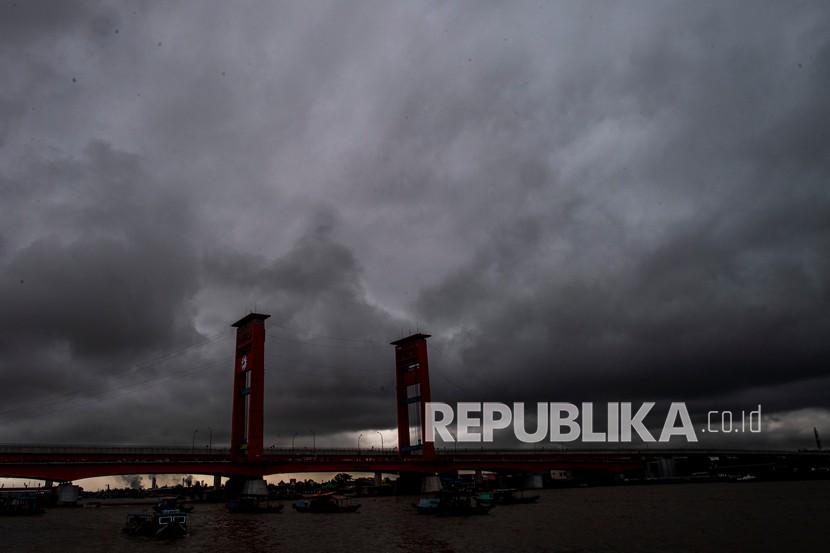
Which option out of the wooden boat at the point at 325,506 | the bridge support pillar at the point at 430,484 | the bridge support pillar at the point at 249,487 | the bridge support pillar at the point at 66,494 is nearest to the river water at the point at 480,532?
the wooden boat at the point at 325,506

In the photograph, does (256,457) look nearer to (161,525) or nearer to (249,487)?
(249,487)

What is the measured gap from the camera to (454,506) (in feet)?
241

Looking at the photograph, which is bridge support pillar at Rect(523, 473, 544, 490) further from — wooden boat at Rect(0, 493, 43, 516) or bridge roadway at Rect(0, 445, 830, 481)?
wooden boat at Rect(0, 493, 43, 516)

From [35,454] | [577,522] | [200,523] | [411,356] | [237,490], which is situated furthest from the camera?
[411,356]

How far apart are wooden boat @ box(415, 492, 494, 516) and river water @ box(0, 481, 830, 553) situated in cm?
167

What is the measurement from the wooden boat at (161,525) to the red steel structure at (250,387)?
3665cm

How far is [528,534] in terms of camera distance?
178ft

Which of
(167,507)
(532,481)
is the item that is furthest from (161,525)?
(532,481)

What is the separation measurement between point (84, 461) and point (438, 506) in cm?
4899

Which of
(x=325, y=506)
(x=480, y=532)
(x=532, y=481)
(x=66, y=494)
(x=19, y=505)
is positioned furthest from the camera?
(x=532, y=481)

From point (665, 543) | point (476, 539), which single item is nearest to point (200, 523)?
point (476, 539)

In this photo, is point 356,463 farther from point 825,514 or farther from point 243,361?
point 825,514

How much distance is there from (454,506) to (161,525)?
104 ft

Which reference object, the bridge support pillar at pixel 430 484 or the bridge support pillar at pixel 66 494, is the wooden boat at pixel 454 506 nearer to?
the bridge support pillar at pixel 430 484
